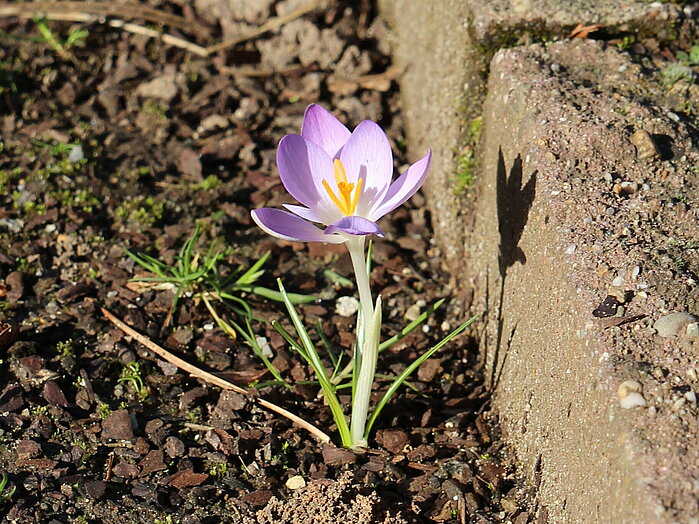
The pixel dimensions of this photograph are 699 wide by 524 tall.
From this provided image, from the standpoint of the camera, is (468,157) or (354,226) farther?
(468,157)

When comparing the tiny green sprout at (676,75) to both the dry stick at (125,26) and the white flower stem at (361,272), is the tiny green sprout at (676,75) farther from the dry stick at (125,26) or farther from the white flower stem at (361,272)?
the dry stick at (125,26)

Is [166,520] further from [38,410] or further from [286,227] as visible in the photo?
[286,227]

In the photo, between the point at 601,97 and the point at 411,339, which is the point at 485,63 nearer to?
the point at 601,97

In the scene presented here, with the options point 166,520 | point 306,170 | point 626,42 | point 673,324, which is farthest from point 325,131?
point 626,42

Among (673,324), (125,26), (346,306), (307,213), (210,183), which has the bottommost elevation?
(346,306)

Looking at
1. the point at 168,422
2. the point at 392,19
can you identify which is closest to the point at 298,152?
the point at 168,422

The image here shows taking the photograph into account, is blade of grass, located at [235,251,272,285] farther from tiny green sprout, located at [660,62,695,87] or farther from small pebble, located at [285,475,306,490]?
tiny green sprout, located at [660,62,695,87]

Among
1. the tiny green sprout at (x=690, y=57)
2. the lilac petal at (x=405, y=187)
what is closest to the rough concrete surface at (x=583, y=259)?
the tiny green sprout at (x=690, y=57)
